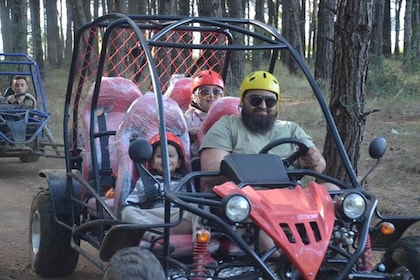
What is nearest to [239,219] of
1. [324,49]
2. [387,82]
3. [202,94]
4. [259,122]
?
[259,122]

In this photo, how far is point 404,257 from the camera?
4.13 m

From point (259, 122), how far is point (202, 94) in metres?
1.60

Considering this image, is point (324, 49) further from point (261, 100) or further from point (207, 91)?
point (261, 100)

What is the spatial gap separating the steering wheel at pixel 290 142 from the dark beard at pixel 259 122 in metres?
0.37

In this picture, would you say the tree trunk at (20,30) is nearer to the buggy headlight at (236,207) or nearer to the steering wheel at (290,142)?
the steering wheel at (290,142)

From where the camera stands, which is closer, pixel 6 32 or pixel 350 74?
pixel 350 74

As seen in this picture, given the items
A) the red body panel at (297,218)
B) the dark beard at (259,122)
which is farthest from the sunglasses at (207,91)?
the red body panel at (297,218)

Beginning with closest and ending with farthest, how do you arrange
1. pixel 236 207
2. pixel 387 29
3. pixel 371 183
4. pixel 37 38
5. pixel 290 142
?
pixel 236 207, pixel 290 142, pixel 371 183, pixel 37 38, pixel 387 29

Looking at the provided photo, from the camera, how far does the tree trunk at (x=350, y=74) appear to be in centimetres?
625

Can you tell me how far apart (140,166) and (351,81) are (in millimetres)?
2629

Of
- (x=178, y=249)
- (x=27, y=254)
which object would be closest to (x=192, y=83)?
(x=27, y=254)

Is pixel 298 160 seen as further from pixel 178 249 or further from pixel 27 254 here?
pixel 27 254

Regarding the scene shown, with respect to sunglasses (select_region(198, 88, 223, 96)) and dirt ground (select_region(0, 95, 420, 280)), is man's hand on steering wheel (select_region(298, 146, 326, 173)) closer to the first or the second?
sunglasses (select_region(198, 88, 223, 96))

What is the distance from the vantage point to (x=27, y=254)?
6.66 meters
